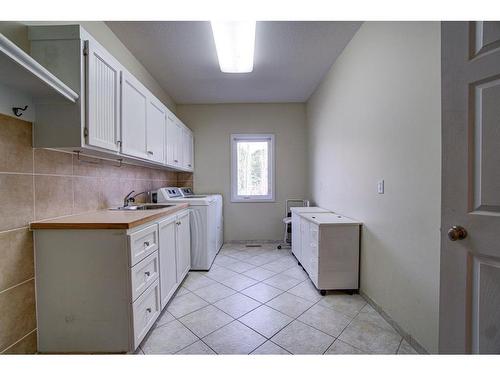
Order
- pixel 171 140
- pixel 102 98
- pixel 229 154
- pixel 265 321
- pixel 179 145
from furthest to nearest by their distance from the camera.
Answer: pixel 229 154
pixel 179 145
pixel 171 140
pixel 265 321
pixel 102 98

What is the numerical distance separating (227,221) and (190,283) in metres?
1.73

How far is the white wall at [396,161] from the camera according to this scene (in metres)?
1.30

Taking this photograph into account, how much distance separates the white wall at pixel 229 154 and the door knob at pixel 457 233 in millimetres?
3162

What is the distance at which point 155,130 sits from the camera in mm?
2369

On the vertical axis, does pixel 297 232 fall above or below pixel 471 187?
below

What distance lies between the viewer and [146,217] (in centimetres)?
155

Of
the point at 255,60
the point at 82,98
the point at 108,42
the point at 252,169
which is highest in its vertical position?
the point at 255,60

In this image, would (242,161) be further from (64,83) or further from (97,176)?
(64,83)

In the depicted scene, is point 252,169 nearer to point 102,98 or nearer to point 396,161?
point 396,161

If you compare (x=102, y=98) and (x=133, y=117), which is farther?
(x=133, y=117)

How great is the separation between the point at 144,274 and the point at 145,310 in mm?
250

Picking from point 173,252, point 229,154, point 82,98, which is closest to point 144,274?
point 173,252
